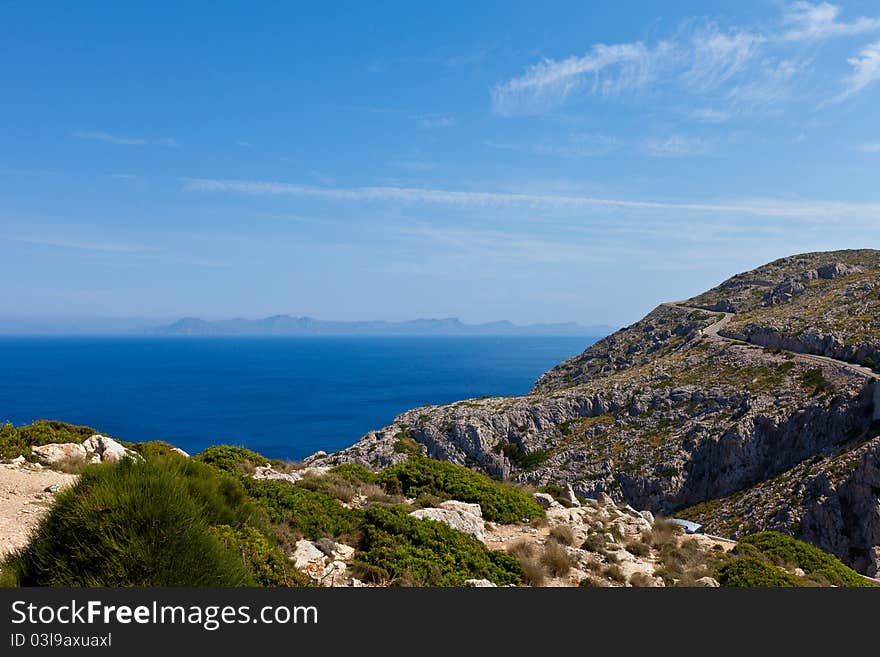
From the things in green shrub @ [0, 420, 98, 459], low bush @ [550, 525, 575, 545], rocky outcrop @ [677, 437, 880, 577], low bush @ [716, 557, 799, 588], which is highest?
green shrub @ [0, 420, 98, 459]

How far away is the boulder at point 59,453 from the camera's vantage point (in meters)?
14.1

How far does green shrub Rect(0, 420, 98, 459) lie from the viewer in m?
14.1

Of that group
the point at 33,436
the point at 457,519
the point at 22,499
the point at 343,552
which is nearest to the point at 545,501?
the point at 457,519

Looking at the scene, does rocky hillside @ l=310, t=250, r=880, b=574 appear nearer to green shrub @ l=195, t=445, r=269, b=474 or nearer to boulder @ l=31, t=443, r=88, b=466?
green shrub @ l=195, t=445, r=269, b=474

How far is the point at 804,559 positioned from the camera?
1527cm

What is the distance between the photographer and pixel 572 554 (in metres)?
12.4

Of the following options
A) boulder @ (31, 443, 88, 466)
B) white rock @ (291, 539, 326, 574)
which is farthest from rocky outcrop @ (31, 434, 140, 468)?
white rock @ (291, 539, 326, 574)

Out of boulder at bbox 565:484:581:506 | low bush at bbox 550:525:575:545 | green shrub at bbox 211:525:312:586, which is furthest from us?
boulder at bbox 565:484:581:506

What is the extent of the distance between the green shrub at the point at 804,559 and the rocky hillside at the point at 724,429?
17368 mm

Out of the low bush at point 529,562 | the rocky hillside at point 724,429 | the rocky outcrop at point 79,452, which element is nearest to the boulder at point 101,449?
the rocky outcrop at point 79,452

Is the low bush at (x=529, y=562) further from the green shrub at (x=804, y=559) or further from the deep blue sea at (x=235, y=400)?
the deep blue sea at (x=235, y=400)

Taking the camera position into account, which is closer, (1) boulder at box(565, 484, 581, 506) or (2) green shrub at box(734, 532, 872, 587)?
(2) green shrub at box(734, 532, 872, 587)

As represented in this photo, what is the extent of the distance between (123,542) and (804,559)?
18138 millimetres

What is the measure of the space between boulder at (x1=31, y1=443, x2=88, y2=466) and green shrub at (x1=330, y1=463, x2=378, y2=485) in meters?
7.58
